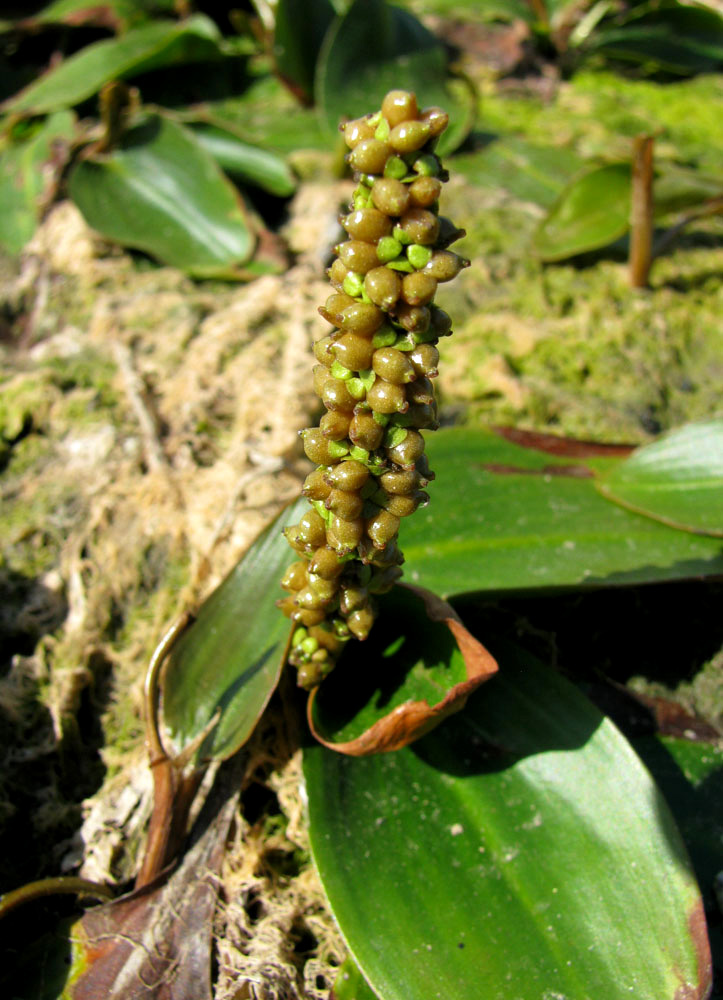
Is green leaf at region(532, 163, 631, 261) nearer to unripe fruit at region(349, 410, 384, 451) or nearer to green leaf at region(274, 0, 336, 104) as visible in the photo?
green leaf at region(274, 0, 336, 104)

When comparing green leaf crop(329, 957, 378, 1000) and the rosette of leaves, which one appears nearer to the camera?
green leaf crop(329, 957, 378, 1000)

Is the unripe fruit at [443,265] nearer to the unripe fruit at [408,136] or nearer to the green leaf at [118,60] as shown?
the unripe fruit at [408,136]

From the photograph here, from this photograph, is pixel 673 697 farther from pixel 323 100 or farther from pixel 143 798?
pixel 323 100

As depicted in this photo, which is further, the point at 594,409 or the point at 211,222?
the point at 211,222

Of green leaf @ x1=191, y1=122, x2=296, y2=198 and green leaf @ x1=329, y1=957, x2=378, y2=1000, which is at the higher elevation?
green leaf @ x1=191, y1=122, x2=296, y2=198

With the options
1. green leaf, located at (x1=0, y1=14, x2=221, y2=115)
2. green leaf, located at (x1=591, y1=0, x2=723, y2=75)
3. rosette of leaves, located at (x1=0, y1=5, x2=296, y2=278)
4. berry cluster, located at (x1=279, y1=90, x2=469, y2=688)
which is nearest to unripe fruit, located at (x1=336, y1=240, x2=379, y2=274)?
berry cluster, located at (x1=279, y1=90, x2=469, y2=688)

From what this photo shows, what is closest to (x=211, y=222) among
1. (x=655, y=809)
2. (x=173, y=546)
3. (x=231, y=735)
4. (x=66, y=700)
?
(x=173, y=546)

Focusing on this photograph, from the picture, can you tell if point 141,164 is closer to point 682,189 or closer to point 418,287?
point 682,189
